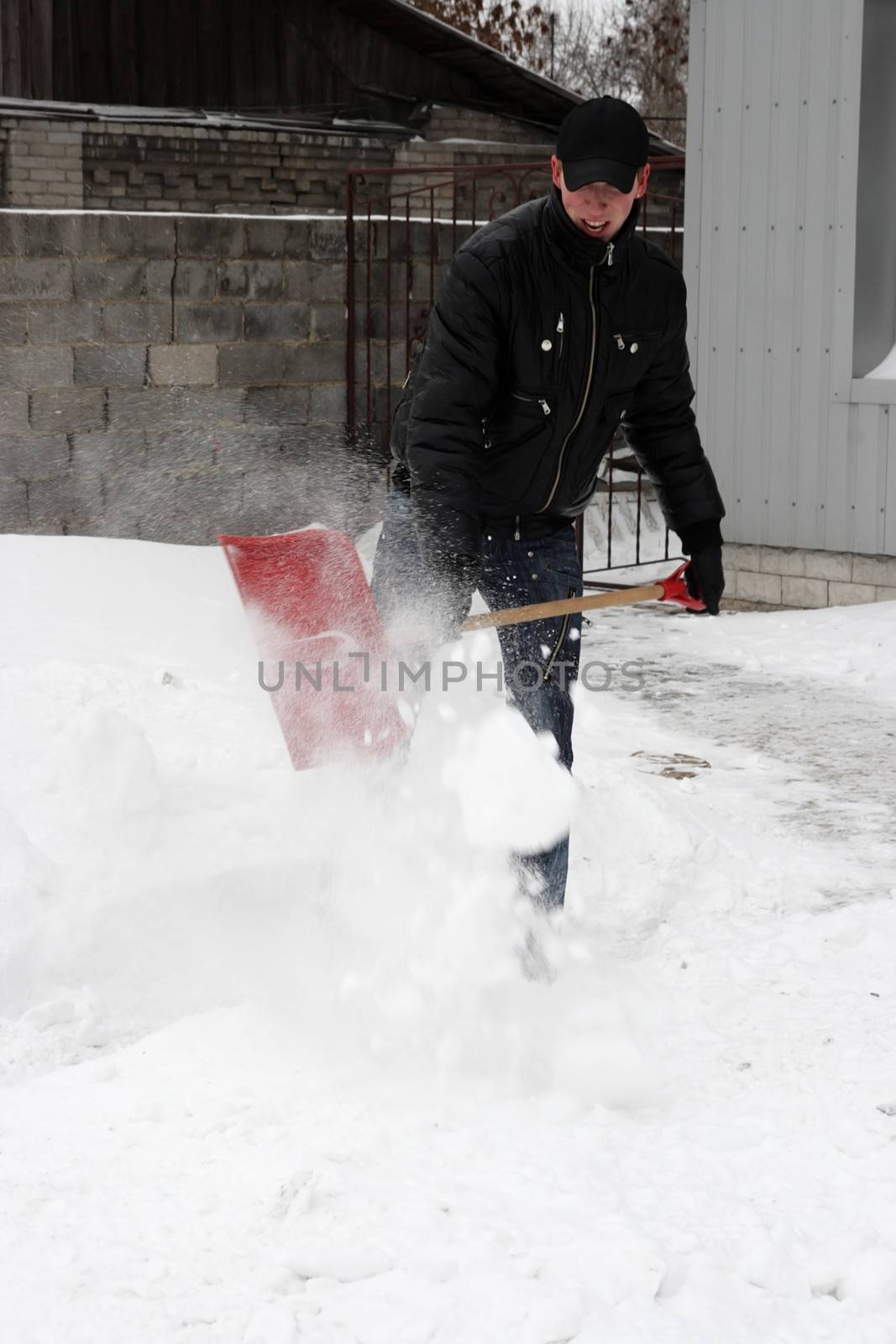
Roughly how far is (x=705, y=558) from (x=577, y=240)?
819mm

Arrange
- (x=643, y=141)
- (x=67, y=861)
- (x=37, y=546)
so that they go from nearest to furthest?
(x=643, y=141) < (x=67, y=861) < (x=37, y=546)

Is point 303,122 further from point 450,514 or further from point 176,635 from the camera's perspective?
point 450,514

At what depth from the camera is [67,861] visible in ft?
11.6

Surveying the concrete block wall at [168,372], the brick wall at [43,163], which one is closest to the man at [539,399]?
the concrete block wall at [168,372]

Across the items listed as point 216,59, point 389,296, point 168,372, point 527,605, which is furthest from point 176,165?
point 527,605

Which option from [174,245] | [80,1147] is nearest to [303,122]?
[174,245]

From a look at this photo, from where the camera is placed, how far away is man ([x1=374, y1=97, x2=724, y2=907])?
2.93 meters

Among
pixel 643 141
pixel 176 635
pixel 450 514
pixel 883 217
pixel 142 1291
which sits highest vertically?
pixel 883 217

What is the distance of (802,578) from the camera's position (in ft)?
24.7

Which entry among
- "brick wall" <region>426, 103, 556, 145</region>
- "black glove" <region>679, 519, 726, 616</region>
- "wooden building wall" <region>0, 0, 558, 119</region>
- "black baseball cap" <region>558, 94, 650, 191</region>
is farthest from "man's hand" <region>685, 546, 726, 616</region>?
"brick wall" <region>426, 103, 556, 145</region>

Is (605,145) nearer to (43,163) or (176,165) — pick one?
(43,163)

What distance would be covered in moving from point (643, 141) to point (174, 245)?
17.3 feet

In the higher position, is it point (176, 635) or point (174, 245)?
point (174, 245)

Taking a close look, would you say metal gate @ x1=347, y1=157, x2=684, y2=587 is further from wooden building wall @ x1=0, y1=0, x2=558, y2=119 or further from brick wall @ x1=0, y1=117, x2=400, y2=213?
wooden building wall @ x1=0, y1=0, x2=558, y2=119
